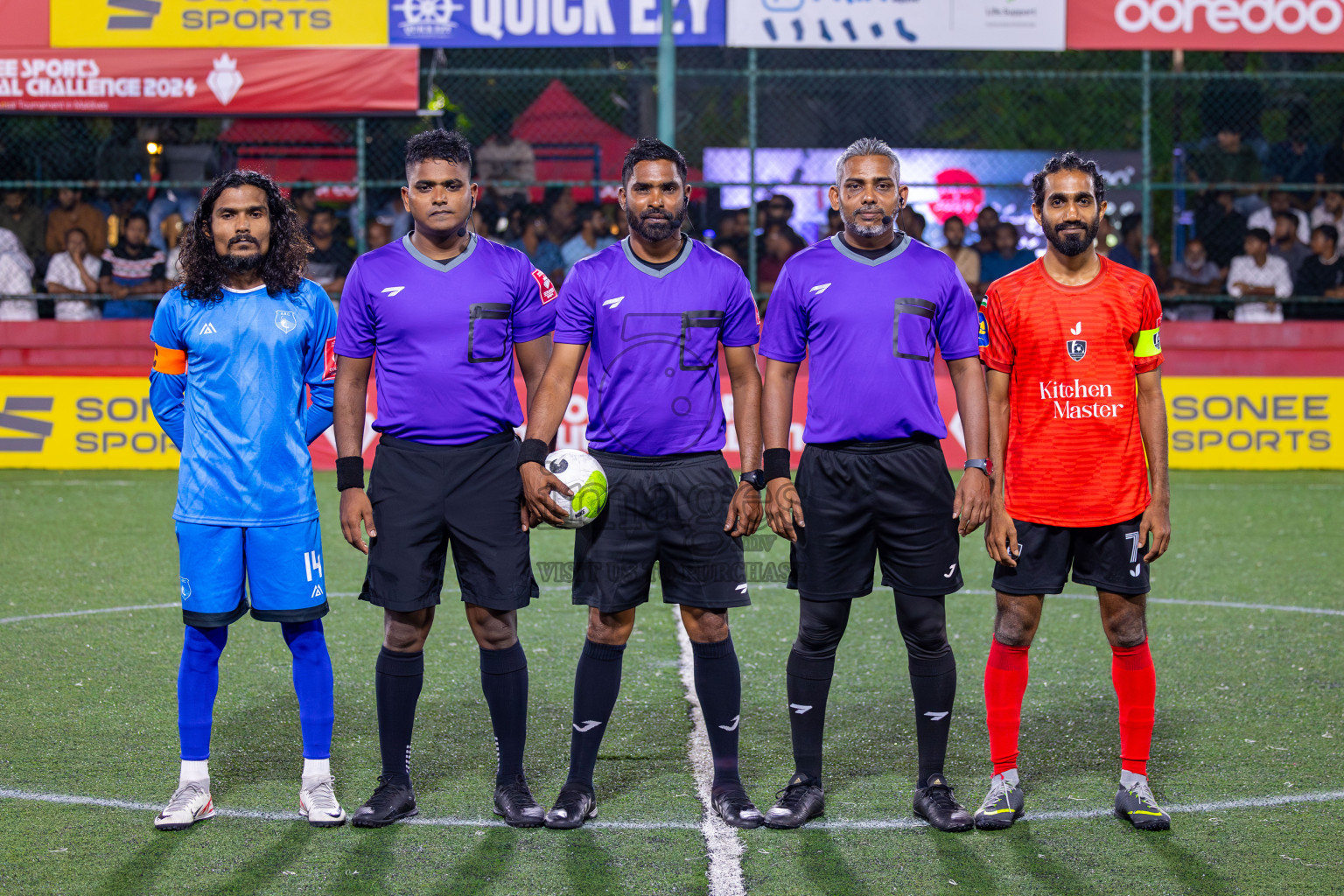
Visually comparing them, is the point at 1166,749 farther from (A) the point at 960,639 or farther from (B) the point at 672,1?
(B) the point at 672,1

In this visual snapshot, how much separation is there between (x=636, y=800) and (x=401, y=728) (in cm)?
84

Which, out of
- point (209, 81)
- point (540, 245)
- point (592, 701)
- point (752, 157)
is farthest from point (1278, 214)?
point (592, 701)

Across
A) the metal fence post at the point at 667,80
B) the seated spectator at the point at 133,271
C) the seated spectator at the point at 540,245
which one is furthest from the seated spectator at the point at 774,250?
the seated spectator at the point at 133,271

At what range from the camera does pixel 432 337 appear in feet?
14.8

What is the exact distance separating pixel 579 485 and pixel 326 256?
1196 centimetres

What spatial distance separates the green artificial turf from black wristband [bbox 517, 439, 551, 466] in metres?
1.20

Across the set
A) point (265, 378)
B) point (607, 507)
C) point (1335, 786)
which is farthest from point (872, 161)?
point (1335, 786)

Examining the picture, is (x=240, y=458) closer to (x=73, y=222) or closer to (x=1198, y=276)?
(x=73, y=222)

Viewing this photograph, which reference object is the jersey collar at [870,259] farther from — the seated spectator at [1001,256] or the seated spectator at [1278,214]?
the seated spectator at [1278,214]

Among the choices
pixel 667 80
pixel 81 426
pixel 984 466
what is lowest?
pixel 81 426

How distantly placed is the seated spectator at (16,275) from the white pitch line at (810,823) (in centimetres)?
1159

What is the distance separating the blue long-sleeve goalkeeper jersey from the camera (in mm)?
4516

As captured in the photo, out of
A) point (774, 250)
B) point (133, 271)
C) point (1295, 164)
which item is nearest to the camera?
point (133, 271)

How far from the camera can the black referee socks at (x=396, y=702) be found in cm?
466
